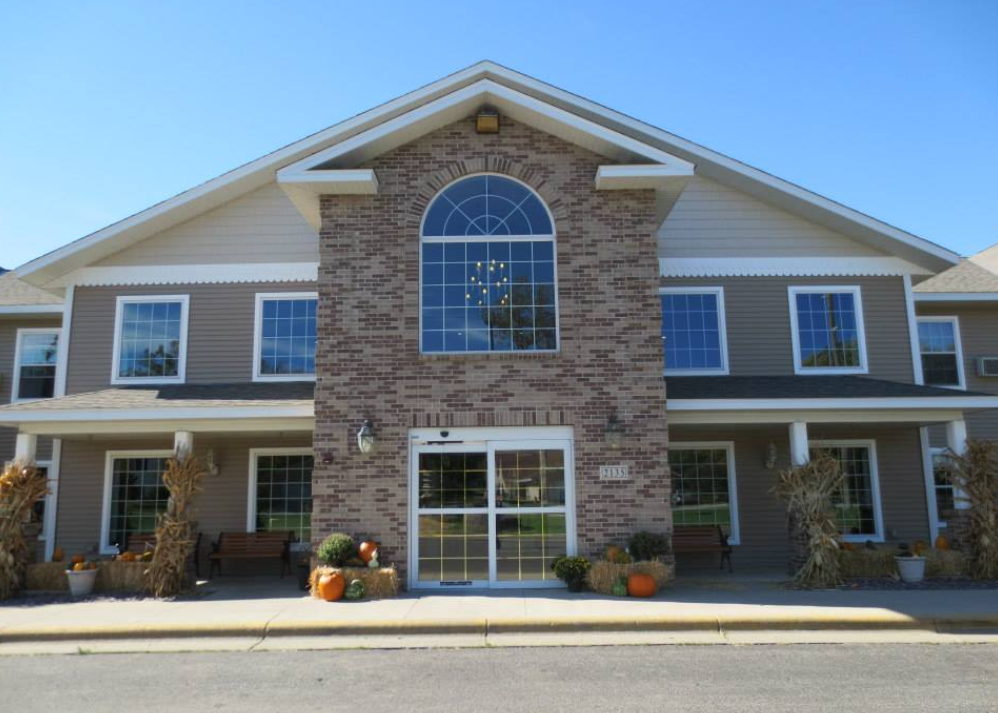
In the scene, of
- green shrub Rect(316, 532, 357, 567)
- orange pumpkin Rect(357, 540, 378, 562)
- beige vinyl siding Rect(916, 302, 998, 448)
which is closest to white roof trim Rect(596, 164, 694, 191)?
orange pumpkin Rect(357, 540, 378, 562)

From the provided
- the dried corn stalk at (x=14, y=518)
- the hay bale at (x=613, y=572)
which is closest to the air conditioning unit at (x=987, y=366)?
the hay bale at (x=613, y=572)

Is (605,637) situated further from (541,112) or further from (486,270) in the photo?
(541,112)

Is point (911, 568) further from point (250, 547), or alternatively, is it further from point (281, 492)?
point (250, 547)

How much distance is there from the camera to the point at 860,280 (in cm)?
1538

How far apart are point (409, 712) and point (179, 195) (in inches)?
471

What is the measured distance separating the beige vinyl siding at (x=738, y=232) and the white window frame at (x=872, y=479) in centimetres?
375

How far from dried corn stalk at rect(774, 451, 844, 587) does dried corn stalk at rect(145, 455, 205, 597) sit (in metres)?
9.22

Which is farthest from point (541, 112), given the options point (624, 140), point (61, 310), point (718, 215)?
point (61, 310)

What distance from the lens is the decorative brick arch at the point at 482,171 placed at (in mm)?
12367

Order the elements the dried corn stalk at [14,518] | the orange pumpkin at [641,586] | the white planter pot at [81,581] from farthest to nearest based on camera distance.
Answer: the white planter pot at [81,581] → the dried corn stalk at [14,518] → the orange pumpkin at [641,586]

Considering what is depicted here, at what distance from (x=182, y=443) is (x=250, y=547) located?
8.74 ft

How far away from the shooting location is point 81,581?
11828 millimetres

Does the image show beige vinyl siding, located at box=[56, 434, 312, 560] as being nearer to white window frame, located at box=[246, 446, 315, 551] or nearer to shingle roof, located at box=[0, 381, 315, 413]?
white window frame, located at box=[246, 446, 315, 551]

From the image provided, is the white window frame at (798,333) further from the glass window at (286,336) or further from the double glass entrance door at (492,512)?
the glass window at (286,336)
